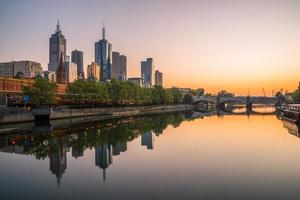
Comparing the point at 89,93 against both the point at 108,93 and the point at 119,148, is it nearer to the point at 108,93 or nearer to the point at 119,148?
→ the point at 108,93

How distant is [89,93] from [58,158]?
79.6 meters

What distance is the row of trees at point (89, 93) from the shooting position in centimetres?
8256

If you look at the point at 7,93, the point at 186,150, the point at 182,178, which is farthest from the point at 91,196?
the point at 7,93

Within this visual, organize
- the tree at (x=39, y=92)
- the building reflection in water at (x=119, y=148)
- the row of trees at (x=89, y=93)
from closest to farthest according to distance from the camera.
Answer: the building reflection in water at (x=119, y=148), the tree at (x=39, y=92), the row of trees at (x=89, y=93)

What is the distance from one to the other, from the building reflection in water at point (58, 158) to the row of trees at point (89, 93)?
43.0 meters

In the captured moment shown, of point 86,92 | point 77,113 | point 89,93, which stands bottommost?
point 77,113

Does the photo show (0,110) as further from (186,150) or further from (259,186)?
(259,186)

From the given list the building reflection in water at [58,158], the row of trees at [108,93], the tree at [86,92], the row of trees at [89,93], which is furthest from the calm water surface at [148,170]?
the row of trees at [108,93]

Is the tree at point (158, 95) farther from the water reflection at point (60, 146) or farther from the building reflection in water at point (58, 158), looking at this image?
the building reflection in water at point (58, 158)

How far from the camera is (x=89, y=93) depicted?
10900 cm

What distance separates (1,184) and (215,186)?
13.4 m

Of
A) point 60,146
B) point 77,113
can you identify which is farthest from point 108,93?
point 60,146

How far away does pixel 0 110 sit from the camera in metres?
61.9

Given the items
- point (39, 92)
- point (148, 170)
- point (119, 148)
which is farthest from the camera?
point (39, 92)
